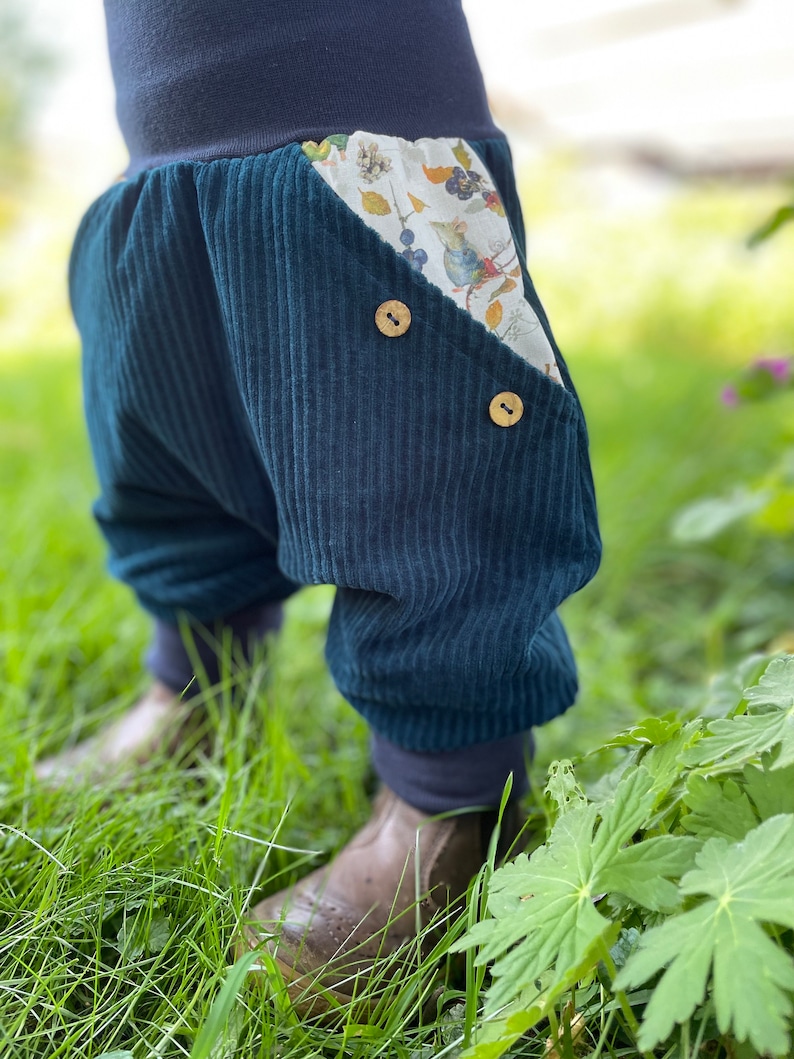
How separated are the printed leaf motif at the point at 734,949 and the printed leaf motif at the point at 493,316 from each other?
1.29 ft

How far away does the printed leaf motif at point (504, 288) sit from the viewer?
0.70 meters

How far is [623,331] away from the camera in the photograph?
3654mm

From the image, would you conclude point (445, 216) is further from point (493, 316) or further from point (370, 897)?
point (370, 897)

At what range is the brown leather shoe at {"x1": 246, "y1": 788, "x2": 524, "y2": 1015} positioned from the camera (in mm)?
738

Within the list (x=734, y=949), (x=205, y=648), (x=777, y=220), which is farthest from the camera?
(x=205, y=648)

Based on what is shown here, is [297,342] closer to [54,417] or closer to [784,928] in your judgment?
[784,928]

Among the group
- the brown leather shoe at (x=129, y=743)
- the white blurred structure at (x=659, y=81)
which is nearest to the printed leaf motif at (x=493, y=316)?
the brown leather shoe at (x=129, y=743)

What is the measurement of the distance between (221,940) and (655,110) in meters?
7.64

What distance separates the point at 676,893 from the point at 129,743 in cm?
67

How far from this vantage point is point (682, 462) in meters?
2.05

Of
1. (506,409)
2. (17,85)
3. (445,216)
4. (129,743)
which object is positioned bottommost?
(129,743)

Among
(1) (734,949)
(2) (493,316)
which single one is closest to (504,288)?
(2) (493,316)

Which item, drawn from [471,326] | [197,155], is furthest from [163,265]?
[471,326]

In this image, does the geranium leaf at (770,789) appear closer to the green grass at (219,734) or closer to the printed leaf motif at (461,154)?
the green grass at (219,734)
